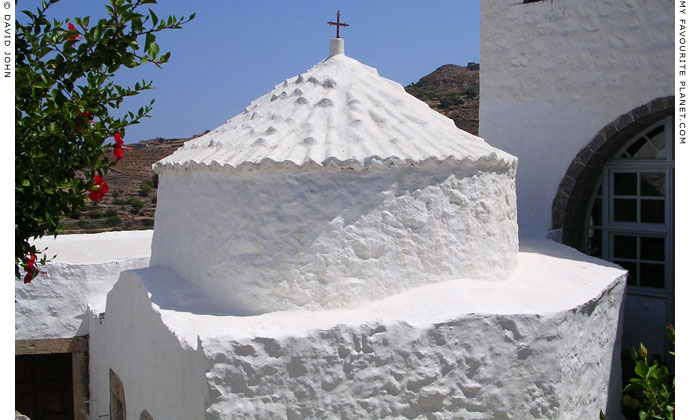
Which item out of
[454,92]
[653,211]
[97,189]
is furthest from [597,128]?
[454,92]

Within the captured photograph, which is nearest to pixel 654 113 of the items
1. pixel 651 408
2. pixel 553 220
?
pixel 553 220

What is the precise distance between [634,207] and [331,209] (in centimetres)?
498

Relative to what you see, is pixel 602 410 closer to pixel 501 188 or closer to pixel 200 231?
pixel 501 188

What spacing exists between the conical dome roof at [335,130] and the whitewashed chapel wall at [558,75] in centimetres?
265

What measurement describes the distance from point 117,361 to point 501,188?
3.88m

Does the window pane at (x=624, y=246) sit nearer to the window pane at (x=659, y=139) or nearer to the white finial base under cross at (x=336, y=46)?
the window pane at (x=659, y=139)

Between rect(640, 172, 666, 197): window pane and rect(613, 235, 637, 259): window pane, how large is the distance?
1.98ft

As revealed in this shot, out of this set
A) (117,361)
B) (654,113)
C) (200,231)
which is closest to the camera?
(200,231)

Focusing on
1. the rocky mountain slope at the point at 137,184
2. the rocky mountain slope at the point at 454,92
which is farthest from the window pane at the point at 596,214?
the rocky mountain slope at the point at 454,92

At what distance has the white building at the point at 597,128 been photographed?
7457 mm

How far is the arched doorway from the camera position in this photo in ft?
24.7

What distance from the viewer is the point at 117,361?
5.84m

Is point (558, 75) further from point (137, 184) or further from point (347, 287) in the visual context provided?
point (137, 184)

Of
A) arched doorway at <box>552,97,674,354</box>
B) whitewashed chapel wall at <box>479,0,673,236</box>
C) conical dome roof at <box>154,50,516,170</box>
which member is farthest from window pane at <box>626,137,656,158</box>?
conical dome roof at <box>154,50,516,170</box>
